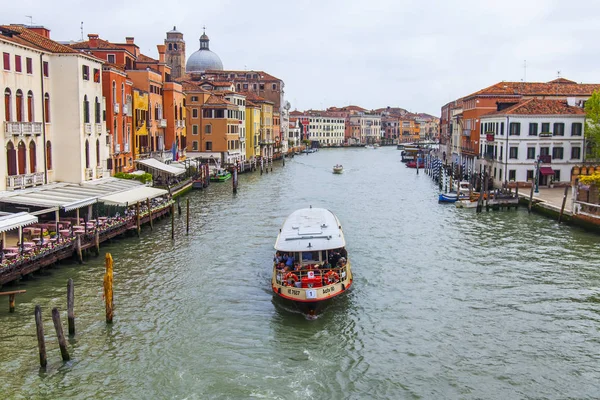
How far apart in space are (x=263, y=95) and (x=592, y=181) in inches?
2498

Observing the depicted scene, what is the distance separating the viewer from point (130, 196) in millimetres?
25469

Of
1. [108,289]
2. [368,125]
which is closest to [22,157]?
[108,289]

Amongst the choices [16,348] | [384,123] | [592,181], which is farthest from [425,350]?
[384,123]

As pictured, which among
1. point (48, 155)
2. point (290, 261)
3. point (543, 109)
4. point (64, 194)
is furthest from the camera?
point (543, 109)

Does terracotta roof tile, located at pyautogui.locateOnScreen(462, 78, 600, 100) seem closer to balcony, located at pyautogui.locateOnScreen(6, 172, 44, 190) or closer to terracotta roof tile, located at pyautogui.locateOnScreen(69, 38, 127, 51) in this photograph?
terracotta roof tile, located at pyautogui.locateOnScreen(69, 38, 127, 51)

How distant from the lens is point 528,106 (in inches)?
1542

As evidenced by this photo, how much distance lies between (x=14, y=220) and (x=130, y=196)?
778cm

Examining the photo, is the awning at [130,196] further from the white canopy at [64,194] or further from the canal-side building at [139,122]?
the canal-side building at [139,122]

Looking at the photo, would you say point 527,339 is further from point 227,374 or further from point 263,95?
point 263,95

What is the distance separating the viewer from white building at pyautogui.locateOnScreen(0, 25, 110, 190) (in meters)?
21.9

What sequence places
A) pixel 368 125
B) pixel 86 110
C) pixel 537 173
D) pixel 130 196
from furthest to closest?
pixel 368 125 → pixel 537 173 → pixel 86 110 → pixel 130 196

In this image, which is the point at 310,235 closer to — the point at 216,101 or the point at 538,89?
the point at 538,89

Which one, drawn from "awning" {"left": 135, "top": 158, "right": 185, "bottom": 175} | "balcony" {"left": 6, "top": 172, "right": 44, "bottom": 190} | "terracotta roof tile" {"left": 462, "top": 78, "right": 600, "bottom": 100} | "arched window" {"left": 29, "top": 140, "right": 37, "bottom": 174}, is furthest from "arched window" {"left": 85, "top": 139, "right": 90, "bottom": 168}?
"terracotta roof tile" {"left": 462, "top": 78, "right": 600, "bottom": 100}

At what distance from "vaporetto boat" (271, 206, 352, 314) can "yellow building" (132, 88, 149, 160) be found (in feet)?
69.6
